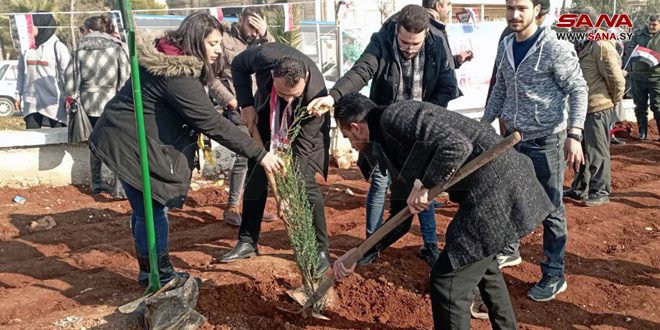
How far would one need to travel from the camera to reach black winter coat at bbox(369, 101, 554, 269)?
2768mm

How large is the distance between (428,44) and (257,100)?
1.23 meters

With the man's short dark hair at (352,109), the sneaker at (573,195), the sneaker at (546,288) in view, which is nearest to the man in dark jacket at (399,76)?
the sneaker at (546,288)

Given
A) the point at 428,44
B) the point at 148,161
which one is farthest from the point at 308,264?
the point at 428,44

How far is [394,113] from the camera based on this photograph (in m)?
2.80

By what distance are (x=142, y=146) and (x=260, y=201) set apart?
124 cm

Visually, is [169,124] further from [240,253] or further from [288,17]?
[288,17]

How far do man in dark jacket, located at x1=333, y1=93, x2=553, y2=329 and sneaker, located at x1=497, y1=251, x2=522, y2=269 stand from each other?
5.37ft

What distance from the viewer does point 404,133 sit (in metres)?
2.78

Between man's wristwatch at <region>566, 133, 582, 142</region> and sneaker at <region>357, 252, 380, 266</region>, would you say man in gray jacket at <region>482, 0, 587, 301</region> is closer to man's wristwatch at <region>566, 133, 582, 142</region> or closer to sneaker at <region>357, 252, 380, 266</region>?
man's wristwatch at <region>566, 133, 582, 142</region>

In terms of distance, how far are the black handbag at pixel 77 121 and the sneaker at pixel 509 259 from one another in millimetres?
4486

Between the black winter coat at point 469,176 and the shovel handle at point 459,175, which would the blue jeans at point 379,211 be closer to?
the shovel handle at point 459,175

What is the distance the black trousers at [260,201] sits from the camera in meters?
4.26

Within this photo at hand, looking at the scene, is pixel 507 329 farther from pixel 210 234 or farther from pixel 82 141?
pixel 82 141

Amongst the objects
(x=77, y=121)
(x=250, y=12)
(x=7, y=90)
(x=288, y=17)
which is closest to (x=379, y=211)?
(x=250, y=12)
